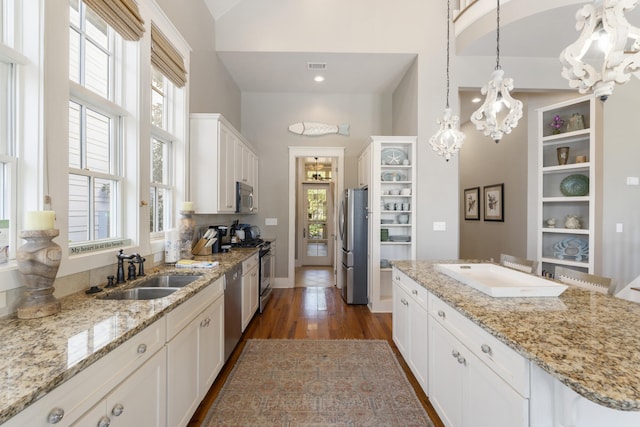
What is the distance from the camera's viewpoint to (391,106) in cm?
493

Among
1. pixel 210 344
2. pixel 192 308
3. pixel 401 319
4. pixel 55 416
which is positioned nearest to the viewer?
pixel 55 416

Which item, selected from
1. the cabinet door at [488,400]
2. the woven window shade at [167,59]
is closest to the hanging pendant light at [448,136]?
the cabinet door at [488,400]

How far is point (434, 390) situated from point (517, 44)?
390cm

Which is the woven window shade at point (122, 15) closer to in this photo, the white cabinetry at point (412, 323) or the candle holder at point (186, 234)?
the candle holder at point (186, 234)

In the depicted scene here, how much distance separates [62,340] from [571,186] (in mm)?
4741

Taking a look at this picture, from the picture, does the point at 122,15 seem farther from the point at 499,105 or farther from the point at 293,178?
the point at 293,178

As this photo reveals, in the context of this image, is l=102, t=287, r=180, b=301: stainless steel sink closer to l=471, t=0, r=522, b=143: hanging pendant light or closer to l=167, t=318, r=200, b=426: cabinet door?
l=167, t=318, r=200, b=426: cabinet door

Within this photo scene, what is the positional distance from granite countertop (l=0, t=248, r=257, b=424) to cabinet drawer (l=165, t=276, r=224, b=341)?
77 mm

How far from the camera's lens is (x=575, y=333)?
1.09 metres

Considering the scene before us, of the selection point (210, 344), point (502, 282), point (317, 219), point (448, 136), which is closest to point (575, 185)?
point (448, 136)

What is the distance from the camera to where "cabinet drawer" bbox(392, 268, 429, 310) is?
77.1 inches

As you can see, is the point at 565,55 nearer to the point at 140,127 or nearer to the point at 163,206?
the point at 140,127

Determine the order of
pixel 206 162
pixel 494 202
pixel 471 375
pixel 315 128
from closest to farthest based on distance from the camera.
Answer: pixel 471 375, pixel 206 162, pixel 315 128, pixel 494 202

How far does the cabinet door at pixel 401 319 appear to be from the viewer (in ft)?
7.64
